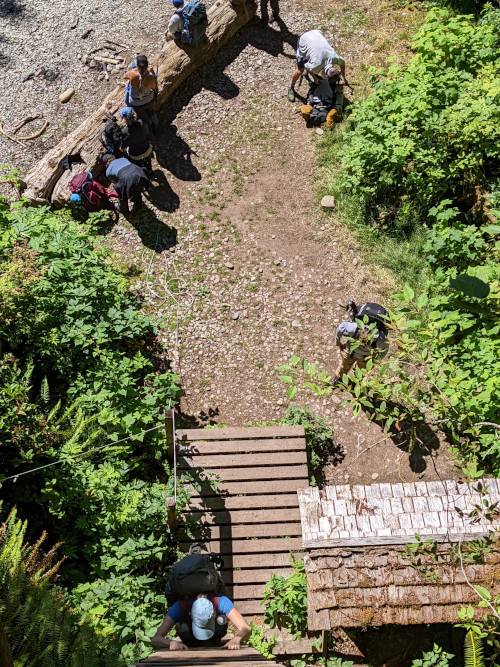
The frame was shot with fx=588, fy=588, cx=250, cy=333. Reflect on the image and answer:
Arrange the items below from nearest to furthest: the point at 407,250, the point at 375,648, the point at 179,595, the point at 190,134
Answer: the point at 179,595 < the point at 375,648 < the point at 407,250 < the point at 190,134

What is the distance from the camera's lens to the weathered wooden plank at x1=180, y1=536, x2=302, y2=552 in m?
7.04

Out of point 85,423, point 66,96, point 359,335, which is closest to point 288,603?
point 85,423

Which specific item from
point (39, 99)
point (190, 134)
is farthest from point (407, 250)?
point (39, 99)

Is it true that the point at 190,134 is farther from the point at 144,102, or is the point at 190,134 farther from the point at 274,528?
the point at 274,528

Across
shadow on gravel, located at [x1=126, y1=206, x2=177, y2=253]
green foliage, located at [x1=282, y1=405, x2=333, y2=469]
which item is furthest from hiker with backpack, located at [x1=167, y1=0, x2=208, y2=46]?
green foliage, located at [x1=282, y1=405, x2=333, y2=469]

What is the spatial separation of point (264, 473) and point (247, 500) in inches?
15.6

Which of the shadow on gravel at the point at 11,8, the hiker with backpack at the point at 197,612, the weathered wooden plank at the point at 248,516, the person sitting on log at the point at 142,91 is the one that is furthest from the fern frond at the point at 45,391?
the shadow on gravel at the point at 11,8

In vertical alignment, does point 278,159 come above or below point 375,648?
above

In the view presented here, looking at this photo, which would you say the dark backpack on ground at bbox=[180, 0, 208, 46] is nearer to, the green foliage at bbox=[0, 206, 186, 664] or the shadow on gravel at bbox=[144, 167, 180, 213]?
the shadow on gravel at bbox=[144, 167, 180, 213]

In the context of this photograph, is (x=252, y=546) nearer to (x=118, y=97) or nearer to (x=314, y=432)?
(x=314, y=432)

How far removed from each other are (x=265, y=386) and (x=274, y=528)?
7.25ft

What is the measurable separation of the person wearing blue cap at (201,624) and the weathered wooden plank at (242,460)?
6.71ft

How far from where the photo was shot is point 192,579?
211 inches

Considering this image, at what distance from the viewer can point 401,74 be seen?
1023 centimetres
